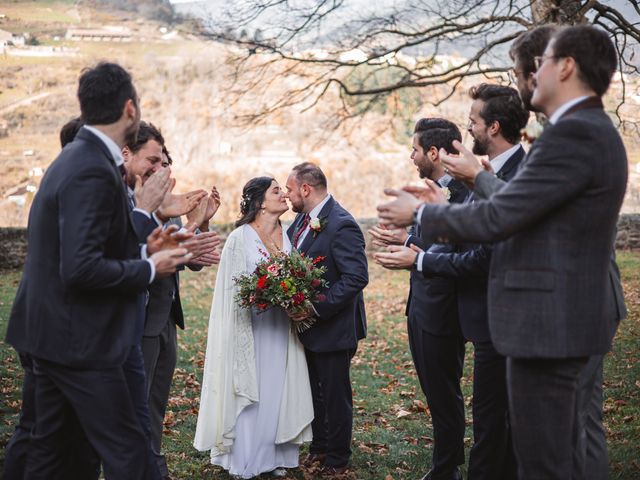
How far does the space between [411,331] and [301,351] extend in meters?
1.08

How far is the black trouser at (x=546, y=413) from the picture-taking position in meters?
3.20

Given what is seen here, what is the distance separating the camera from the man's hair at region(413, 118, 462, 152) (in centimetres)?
560

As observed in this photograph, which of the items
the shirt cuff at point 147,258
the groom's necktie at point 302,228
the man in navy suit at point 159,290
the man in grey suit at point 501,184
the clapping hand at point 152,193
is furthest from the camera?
the groom's necktie at point 302,228

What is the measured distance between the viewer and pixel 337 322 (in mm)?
6160

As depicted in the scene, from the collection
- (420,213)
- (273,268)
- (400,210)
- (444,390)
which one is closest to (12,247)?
(273,268)

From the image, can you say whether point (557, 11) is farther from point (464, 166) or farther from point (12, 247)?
point (12, 247)

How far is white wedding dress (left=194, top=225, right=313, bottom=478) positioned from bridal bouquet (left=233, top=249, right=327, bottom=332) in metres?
0.21

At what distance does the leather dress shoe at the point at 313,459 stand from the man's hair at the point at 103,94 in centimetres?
384

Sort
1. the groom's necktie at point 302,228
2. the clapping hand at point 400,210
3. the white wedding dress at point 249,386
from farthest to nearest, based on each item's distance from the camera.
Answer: the groom's necktie at point 302,228 → the white wedding dress at point 249,386 → the clapping hand at point 400,210

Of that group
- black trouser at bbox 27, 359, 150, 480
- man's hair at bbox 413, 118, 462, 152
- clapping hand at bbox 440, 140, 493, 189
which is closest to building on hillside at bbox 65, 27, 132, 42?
man's hair at bbox 413, 118, 462, 152

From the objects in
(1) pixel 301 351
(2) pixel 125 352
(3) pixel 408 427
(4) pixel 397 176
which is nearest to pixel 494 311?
(2) pixel 125 352

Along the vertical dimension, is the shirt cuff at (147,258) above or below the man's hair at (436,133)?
below

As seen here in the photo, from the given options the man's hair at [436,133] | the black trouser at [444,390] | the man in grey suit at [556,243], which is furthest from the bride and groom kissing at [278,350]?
the man in grey suit at [556,243]

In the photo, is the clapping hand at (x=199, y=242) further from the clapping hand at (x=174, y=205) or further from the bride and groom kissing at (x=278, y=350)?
the bride and groom kissing at (x=278, y=350)
